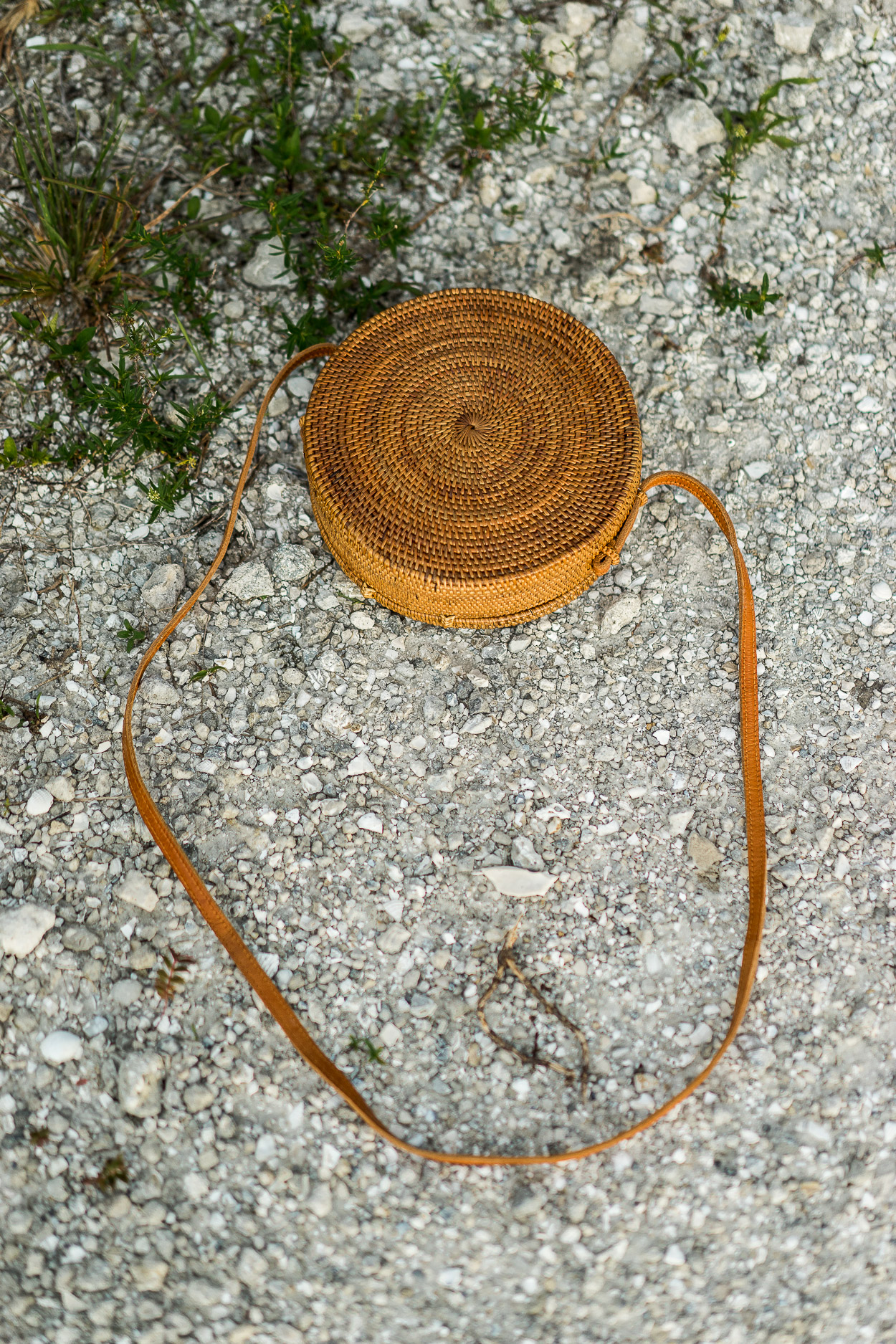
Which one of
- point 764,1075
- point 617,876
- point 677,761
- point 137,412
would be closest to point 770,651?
point 677,761

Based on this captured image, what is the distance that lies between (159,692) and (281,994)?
2.68 feet

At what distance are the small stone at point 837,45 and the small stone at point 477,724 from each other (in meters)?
2.49

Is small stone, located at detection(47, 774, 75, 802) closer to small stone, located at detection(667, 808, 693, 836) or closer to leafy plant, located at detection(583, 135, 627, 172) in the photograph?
small stone, located at detection(667, 808, 693, 836)

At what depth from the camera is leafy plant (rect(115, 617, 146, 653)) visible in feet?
8.66

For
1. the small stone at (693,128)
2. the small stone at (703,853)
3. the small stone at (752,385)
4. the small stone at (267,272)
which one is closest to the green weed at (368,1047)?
the small stone at (703,853)

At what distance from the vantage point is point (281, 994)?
2258 millimetres

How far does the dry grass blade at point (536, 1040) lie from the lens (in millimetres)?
2217

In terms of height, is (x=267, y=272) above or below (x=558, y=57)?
below

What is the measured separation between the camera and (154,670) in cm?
264

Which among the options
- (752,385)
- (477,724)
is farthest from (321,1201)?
(752,385)

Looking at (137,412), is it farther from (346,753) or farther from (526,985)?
(526,985)

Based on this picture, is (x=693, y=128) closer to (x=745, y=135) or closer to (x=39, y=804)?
(x=745, y=135)

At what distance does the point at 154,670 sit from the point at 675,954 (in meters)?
1.43

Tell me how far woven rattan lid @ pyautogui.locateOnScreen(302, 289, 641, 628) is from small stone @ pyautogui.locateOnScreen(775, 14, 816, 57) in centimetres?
145
